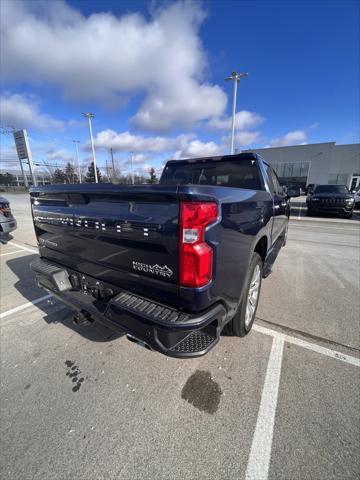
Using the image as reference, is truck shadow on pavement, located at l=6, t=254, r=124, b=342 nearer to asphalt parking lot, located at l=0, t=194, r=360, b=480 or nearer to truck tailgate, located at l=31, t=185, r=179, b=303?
asphalt parking lot, located at l=0, t=194, r=360, b=480

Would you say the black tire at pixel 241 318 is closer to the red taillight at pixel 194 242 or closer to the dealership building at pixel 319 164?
the red taillight at pixel 194 242

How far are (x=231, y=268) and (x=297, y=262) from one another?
4197 mm

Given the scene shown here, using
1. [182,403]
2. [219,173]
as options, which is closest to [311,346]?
[182,403]

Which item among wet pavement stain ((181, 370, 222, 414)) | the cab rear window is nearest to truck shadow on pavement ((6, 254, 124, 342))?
wet pavement stain ((181, 370, 222, 414))

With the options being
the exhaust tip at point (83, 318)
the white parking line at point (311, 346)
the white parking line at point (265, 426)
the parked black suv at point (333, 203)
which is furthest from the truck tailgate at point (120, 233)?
the parked black suv at point (333, 203)

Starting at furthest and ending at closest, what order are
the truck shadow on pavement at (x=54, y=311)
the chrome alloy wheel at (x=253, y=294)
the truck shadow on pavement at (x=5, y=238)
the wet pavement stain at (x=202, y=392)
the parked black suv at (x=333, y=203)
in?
the parked black suv at (x=333, y=203)
the truck shadow on pavement at (x=5, y=238)
the truck shadow on pavement at (x=54, y=311)
the chrome alloy wheel at (x=253, y=294)
the wet pavement stain at (x=202, y=392)

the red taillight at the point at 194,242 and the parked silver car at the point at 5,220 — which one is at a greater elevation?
the red taillight at the point at 194,242

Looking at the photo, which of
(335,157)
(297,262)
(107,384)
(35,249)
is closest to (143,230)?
(107,384)

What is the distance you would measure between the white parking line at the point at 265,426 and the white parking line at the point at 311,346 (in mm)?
317

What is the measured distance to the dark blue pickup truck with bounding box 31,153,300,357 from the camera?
4.87ft

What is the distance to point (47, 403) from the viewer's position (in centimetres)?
189

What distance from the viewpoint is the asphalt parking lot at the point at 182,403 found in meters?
1.47

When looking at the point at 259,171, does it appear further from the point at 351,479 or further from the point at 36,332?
the point at 36,332

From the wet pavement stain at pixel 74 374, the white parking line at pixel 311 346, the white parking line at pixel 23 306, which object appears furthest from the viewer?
the white parking line at pixel 23 306
